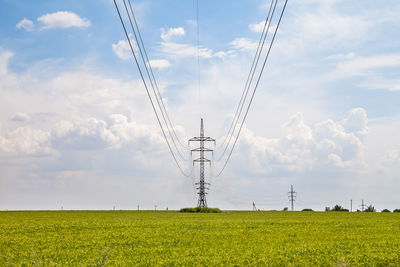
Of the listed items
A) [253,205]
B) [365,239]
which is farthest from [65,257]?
[253,205]

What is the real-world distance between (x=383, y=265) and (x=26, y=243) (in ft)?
58.5

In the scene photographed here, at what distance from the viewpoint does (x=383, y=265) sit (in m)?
16.3

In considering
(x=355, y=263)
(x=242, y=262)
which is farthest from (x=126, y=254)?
(x=355, y=263)

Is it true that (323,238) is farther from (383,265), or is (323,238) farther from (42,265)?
(42,265)

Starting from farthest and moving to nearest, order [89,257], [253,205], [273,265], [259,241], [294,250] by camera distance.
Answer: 1. [253,205]
2. [259,241]
3. [294,250]
4. [89,257]
5. [273,265]

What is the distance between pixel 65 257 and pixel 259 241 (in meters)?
10.3

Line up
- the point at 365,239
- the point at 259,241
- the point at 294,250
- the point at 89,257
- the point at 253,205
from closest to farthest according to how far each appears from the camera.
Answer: the point at 89,257 < the point at 294,250 < the point at 259,241 < the point at 365,239 < the point at 253,205

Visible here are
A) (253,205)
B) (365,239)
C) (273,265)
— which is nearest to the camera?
(273,265)

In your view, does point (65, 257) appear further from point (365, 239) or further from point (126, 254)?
point (365, 239)

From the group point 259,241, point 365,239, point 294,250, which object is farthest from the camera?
point 365,239

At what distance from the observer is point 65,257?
18.7m

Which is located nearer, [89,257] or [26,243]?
[89,257]

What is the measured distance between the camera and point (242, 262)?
16672 mm

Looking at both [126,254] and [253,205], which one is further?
[253,205]
